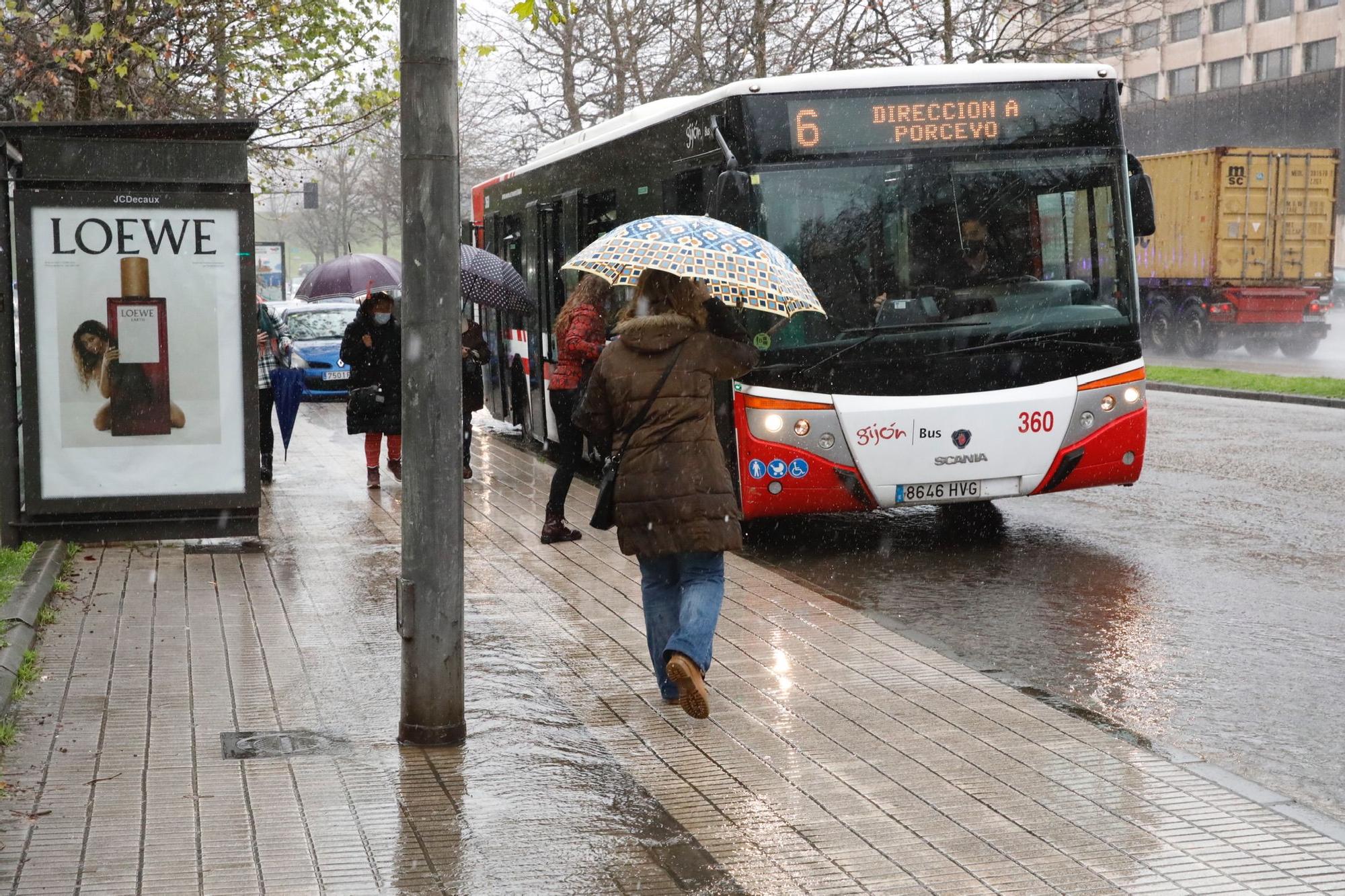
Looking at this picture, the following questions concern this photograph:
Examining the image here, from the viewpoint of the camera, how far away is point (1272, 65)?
2427 inches

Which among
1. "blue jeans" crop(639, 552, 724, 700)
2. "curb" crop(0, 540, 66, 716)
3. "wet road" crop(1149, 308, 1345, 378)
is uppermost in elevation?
"wet road" crop(1149, 308, 1345, 378)

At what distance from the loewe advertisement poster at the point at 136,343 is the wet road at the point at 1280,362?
19.9 m

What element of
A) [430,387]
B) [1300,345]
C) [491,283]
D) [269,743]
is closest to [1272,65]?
[1300,345]

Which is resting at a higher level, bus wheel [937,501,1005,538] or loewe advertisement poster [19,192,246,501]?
loewe advertisement poster [19,192,246,501]

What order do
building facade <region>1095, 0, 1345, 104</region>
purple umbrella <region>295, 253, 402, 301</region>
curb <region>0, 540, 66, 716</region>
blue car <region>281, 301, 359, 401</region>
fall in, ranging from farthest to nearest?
building facade <region>1095, 0, 1345, 104</region>
blue car <region>281, 301, 359, 401</region>
purple umbrella <region>295, 253, 402, 301</region>
curb <region>0, 540, 66, 716</region>

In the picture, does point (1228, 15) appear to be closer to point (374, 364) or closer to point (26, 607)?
point (374, 364)

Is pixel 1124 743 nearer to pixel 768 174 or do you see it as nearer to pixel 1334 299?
pixel 768 174

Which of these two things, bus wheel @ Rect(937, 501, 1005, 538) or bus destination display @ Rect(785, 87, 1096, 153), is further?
bus wheel @ Rect(937, 501, 1005, 538)

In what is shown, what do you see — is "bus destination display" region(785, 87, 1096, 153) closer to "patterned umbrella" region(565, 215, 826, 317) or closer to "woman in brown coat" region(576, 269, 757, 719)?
"patterned umbrella" region(565, 215, 826, 317)

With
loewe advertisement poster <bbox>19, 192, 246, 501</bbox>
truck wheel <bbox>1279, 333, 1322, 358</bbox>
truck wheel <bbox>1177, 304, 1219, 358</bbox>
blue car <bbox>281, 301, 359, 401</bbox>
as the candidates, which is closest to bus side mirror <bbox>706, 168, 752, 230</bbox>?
loewe advertisement poster <bbox>19, 192, 246, 501</bbox>

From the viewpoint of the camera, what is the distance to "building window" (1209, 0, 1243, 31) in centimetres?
6319

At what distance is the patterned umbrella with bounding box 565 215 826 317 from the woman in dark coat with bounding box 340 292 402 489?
21.9 feet

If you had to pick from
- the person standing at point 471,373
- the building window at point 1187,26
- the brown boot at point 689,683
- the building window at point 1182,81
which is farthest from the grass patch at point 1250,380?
the building window at point 1182,81

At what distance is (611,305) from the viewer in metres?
12.6
